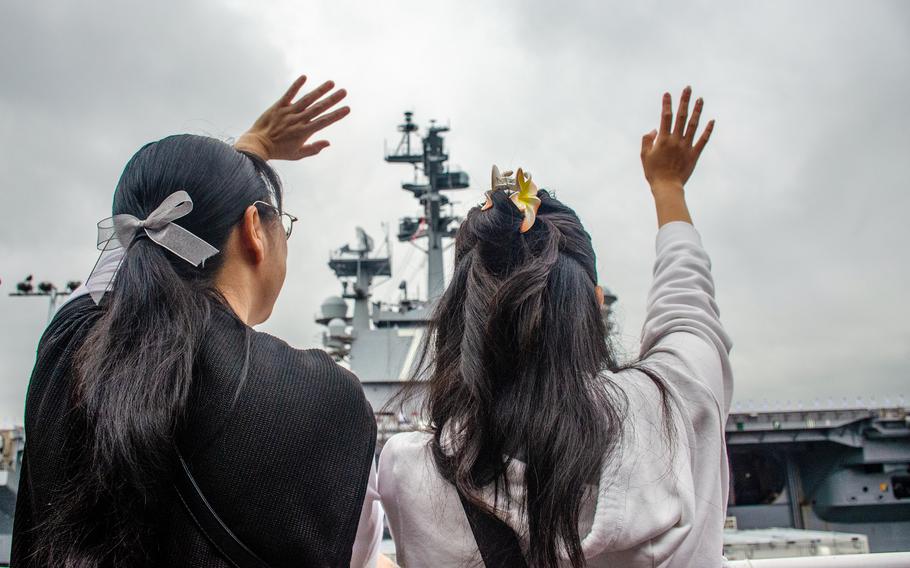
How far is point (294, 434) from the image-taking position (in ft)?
3.16

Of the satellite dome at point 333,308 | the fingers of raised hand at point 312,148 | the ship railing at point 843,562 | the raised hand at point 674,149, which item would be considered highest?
the satellite dome at point 333,308

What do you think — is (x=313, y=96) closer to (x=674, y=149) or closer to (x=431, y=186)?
(x=674, y=149)

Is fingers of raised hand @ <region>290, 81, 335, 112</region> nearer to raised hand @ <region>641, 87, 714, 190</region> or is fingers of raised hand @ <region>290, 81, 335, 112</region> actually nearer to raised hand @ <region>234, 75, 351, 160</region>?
raised hand @ <region>234, 75, 351, 160</region>

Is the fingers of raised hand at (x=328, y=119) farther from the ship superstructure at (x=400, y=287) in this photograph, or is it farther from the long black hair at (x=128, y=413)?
the ship superstructure at (x=400, y=287)

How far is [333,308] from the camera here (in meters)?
17.5

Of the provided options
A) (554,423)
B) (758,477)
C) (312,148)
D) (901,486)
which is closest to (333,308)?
(758,477)

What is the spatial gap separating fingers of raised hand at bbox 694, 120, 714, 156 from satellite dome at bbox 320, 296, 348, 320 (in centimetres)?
1632

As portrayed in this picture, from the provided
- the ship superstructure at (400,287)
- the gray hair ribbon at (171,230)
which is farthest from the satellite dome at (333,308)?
the gray hair ribbon at (171,230)

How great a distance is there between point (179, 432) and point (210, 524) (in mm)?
133

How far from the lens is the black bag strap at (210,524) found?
91 cm

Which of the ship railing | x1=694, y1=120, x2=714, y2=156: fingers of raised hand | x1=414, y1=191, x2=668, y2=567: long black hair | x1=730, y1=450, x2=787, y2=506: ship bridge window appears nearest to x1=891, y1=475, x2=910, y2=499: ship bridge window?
x1=730, y1=450, x2=787, y2=506: ship bridge window

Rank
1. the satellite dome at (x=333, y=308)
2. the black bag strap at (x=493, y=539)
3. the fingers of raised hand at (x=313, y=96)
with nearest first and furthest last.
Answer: the black bag strap at (x=493, y=539), the fingers of raised hand at (x=313, y=96), the satellite dome at (x=333, y=308)

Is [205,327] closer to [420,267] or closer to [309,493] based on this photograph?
[309,493]

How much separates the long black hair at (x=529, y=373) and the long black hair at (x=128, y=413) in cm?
42
